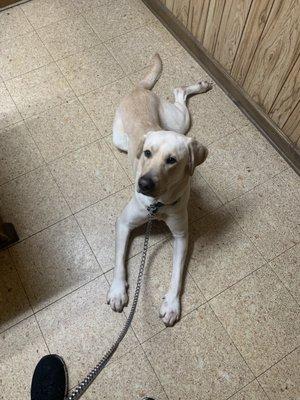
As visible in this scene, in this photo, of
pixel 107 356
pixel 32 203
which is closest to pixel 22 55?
pixel 32 203

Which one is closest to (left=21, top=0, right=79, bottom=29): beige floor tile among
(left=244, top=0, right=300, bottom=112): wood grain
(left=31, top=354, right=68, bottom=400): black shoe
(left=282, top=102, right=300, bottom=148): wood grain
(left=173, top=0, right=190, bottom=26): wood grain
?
(left=173, top=0, right=190, bottom=26): wood grain

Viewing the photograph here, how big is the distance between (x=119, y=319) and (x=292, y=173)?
1502mm

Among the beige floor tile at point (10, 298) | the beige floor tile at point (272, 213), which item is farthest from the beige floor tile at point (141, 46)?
the beige floor tile at point (10, 298)

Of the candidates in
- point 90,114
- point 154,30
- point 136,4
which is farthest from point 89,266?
point 136,4

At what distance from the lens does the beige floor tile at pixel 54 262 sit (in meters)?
1.97

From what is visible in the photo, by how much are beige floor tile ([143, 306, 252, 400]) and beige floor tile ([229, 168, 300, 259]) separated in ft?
1.96

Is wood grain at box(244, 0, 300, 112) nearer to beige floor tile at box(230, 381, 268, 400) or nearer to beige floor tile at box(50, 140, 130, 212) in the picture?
beige floor tile at box(50, 140, 130, 212)

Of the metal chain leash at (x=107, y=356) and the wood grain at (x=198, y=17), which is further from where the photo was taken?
the wood grain at (x=198, y=17)

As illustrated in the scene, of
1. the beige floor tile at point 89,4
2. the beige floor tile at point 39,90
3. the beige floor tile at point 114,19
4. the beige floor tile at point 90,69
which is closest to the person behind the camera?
the beige floor tile at point 39,90

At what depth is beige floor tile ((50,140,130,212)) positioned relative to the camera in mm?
2262

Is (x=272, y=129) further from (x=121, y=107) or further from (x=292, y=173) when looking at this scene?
(x=121, y=107)

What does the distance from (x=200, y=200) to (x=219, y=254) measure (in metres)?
0.38

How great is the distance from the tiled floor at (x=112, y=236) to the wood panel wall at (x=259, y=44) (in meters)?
0.22

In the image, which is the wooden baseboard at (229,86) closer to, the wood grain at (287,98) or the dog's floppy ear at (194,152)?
the wood grain at (287,98)
